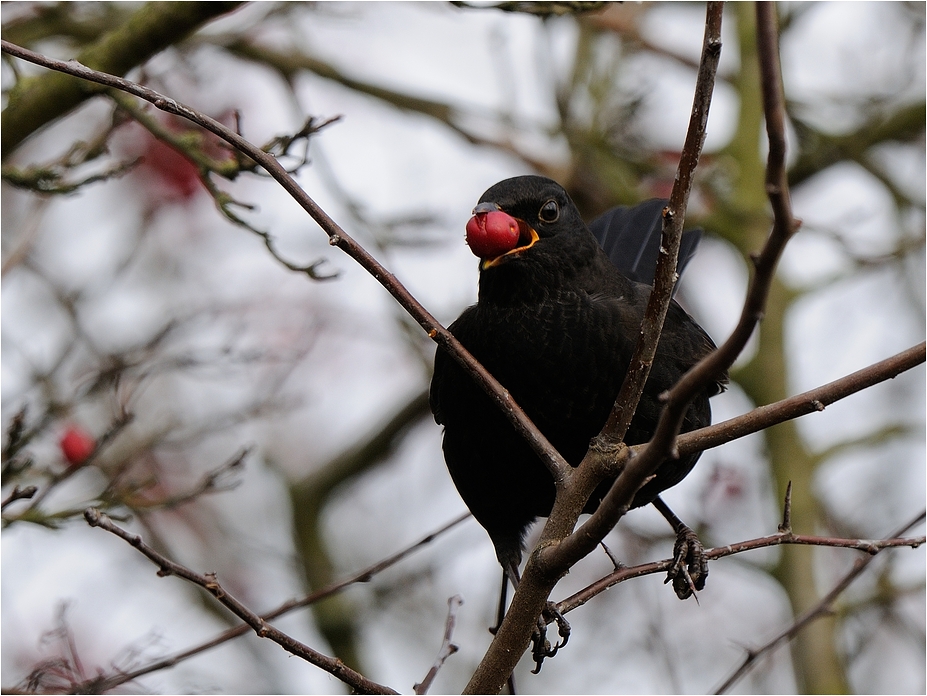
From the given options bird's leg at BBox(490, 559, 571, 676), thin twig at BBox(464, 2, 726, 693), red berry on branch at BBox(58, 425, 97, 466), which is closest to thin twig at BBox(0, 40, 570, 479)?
thin twig at BBox(464, 2, 726, 693)

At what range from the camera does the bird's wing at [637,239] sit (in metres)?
3.95

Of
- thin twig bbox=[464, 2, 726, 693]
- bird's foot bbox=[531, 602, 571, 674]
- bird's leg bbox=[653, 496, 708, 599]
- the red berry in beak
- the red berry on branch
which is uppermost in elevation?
the red berry in beak

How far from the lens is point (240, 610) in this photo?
2021 millimetres

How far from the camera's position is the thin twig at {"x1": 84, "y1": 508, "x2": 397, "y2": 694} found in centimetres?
189

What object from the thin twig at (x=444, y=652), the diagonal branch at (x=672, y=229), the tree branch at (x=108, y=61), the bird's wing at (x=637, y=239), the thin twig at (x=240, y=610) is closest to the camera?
the diagonal branch at (x=672, y=229)

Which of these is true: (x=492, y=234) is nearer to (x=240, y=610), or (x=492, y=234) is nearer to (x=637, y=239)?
(x=240, y=610)

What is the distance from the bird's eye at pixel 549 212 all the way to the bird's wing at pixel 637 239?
39.9 inches

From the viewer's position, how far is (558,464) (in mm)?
2207

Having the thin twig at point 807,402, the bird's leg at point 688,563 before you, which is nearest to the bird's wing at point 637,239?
the bird's leg at point 688,563

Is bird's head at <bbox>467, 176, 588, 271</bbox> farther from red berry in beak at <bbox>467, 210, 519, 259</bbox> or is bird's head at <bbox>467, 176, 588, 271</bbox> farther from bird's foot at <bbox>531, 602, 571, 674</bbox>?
bird's foot at <bbox>531, 602, 571, 674</bbox>

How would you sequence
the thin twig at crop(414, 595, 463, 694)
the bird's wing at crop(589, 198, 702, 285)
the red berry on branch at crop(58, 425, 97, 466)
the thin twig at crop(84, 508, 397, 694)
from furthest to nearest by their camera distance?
the bird's wing at crop(589, 198, 702, 285)
the red berry on branch at crop(58, 425, 97, 466)
the thin twig at crop(414, 595, 463, 694)
the thin twig at crop(84, 508, 397, 694)

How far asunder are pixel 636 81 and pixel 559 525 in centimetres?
446

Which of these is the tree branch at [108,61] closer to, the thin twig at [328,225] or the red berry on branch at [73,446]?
the thin twig at [328,225]

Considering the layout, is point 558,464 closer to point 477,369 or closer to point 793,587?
point 477,369
